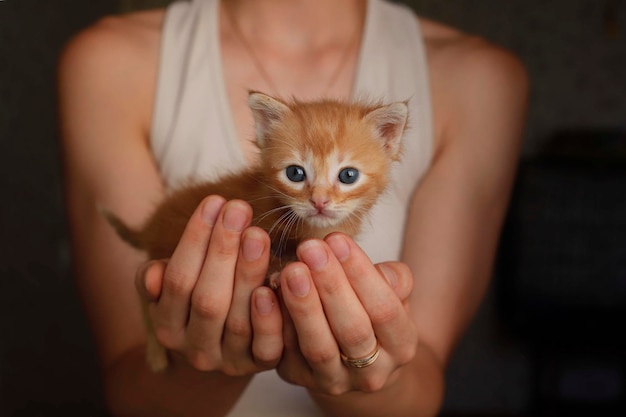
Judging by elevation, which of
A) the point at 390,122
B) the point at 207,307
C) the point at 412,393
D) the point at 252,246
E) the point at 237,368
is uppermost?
the point at 390,122

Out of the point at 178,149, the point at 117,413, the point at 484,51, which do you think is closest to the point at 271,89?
the point at 178,149

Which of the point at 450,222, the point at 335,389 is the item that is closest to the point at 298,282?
the point at 335,389

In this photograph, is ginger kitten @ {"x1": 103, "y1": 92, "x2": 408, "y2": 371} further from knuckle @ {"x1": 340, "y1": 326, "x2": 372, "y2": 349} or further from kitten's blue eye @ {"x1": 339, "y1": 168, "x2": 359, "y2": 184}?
knuckle @ {"x1": 340, "y1": 326, "x2": 372, "y2": 349}

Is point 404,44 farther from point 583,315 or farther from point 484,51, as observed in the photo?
point 583,315

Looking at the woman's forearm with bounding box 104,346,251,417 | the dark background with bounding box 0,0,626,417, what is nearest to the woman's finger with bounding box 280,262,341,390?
the woman's forearm with bounding box 104,346,251,417

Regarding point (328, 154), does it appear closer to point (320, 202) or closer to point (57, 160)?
point (320, 202)

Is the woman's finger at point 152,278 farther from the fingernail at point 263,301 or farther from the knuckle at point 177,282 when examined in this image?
the fingernail at point 263,301
